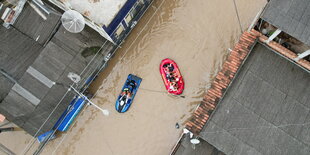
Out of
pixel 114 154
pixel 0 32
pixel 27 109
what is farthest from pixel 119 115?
pixel 0 32

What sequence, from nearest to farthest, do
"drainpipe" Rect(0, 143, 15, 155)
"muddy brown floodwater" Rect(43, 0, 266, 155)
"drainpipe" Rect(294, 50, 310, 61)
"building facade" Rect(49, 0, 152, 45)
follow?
"drainpipe" Rect(294, 50, 310, 61)
"building facade" Rect(49, 0, 152, 45)
"muddy brown floodwater" Rect(43, 0, 266, 155)
"drainpipe" Rect(0, 143, 15, 155)

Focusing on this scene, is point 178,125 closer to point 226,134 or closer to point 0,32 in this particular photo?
point 226,134

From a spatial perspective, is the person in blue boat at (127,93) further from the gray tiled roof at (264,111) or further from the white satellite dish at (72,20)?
the gray tiled roof at (264,111)

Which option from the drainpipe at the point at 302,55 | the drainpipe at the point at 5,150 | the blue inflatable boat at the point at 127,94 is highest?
the drainpipe at the point at 302,55

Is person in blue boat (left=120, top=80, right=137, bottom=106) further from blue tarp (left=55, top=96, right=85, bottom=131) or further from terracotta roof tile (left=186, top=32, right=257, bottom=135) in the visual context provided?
terracotta roof tile (left=186, top=32, right=257, bottom=135)

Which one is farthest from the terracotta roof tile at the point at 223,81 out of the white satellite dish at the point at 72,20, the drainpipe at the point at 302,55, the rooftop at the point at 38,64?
the white satellite dish at the point at 72,20

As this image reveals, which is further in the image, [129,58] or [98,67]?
[129,58]

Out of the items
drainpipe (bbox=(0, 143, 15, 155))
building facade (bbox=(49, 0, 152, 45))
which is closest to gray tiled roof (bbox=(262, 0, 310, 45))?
building facade (bbox=(49, 0, 152, 45))
